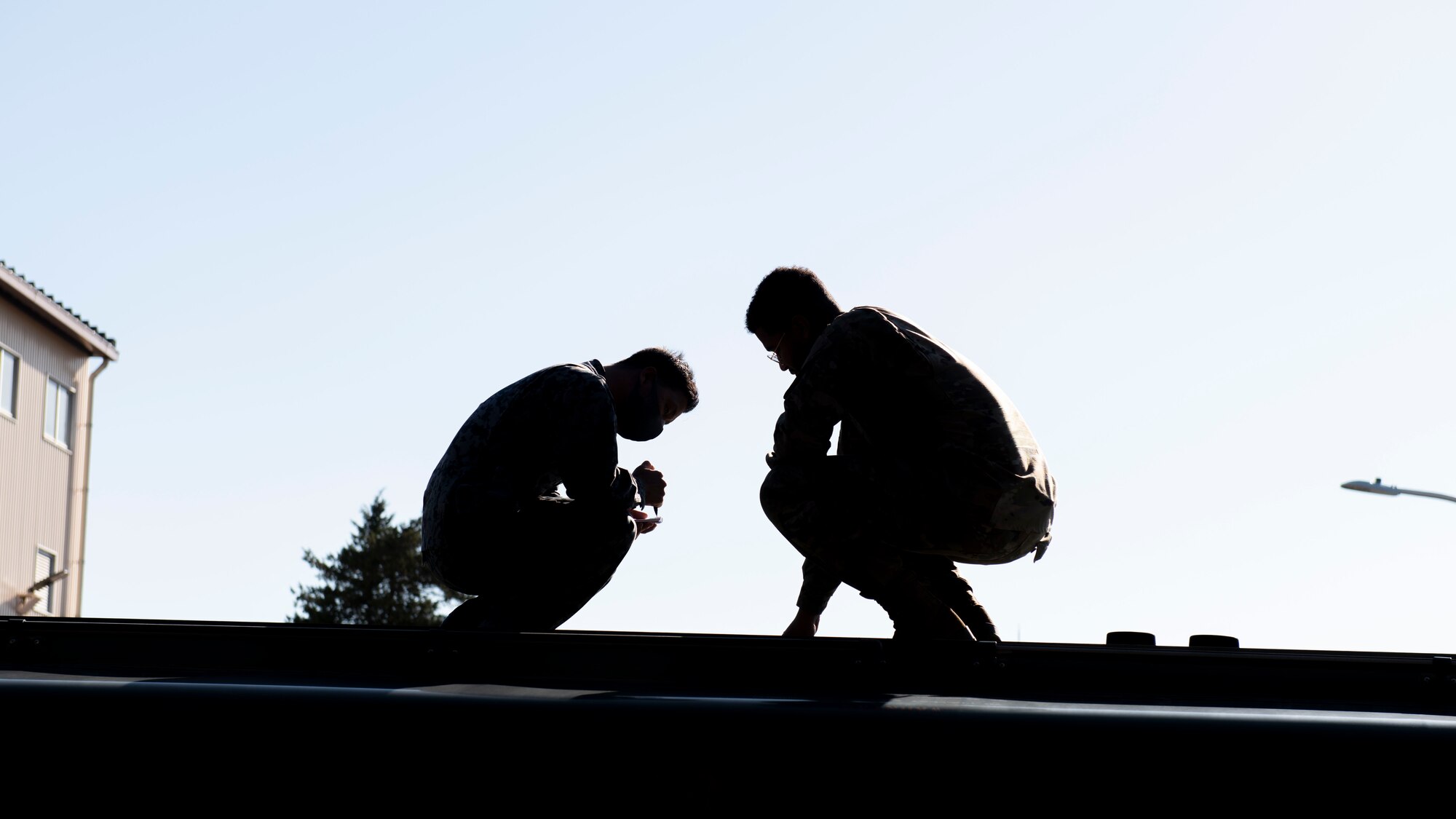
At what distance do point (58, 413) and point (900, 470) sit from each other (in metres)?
25.1

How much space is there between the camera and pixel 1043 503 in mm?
4418

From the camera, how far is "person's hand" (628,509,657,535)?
505 cm

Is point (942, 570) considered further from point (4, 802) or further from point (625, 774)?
point (4, 802)

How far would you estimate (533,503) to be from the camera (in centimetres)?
475

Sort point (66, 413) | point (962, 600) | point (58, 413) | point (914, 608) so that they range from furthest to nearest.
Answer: point (66, 413) < point (58, 413) < point (962, 600) < point (914, 608)

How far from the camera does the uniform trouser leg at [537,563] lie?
15.2ft

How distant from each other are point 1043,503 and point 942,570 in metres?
0.39

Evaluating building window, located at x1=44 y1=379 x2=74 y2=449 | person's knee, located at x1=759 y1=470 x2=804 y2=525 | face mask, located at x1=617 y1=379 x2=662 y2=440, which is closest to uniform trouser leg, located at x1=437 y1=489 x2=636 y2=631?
face mask, located at x1=617 y1=379 x2=662 y2=440

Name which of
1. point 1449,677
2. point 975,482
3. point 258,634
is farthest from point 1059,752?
point 975,482

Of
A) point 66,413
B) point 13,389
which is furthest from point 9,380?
point 66,413

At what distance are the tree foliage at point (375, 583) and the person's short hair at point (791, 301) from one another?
3059 cm

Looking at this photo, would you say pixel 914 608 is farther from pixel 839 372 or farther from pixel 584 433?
pixel 584 433

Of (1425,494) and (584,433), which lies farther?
(1425,494)

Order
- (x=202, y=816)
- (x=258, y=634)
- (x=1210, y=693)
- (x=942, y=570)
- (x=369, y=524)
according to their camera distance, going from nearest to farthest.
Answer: (x=202, y=816)
(x=1210, y=693)
(x=258, y=634)
(x=942, y=570)
(x=369, y=524)
